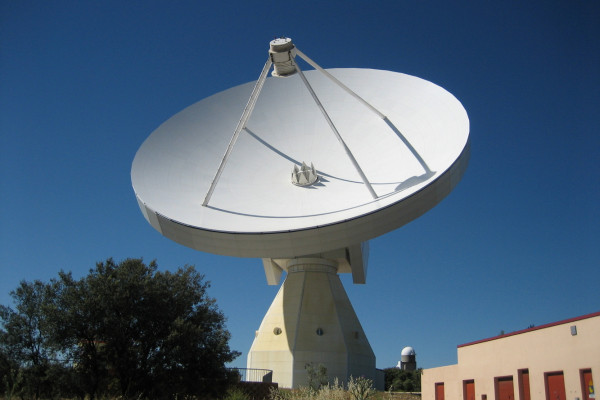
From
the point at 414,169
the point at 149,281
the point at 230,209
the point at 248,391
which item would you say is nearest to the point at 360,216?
the point at 414,169

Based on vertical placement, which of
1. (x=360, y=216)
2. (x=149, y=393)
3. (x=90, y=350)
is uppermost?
(x=360, y=216)

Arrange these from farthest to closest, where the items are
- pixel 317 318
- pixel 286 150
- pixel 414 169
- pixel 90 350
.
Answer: pixel 317 318
pixel 286 150
pixel 414 169
pixel 90 350

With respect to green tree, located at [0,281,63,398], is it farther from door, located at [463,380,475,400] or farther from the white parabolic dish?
door, located at [463,380,475,400]

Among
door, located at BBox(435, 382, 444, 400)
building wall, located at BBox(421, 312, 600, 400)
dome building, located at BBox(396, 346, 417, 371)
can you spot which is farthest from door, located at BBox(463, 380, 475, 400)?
dome building, located at BBox(396, 346, 417, 371)

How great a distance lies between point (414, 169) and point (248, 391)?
11.4 metres

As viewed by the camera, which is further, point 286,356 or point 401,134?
point 286,356

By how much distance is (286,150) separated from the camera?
24797 mm

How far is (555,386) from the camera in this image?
15.5 m

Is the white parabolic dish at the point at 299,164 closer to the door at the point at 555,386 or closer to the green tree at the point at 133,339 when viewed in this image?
the green tree at the point at 133,339

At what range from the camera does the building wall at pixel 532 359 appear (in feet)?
47.2

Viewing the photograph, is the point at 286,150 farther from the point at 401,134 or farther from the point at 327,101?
the point at 401,134

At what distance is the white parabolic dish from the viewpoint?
17.9 metres

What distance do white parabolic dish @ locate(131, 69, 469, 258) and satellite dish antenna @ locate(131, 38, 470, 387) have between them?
52 millimetres

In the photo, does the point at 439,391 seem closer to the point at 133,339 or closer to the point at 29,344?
the point at 133,339
